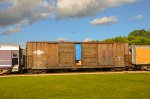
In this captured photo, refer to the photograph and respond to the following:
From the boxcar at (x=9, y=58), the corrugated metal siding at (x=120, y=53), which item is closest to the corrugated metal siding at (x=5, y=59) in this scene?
the boxcar at (x=9, y=58)

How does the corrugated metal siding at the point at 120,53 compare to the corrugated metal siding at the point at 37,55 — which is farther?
the corrugated metal siding at the point at 120,53

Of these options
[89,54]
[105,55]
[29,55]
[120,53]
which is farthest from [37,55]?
[120,53]

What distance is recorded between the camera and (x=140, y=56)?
47438 mm

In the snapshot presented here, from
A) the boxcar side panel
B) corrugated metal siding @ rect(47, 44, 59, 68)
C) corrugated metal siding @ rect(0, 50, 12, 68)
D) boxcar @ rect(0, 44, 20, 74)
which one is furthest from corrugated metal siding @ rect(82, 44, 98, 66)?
corrugated metal siding @ rect(0, 50, 12, 68)

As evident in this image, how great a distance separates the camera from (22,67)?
43906mm

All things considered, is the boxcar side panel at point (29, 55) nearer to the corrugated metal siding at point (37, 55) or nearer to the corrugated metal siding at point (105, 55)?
the corrugated metal siding at point (37, 55)

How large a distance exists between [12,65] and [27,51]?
2.87 meters

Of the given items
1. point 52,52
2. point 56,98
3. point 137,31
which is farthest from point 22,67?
point 137,31

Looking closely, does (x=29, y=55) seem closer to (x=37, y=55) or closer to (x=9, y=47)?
(x=37, y=55)

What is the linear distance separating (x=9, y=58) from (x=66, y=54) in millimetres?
7888

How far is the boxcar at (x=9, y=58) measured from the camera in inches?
1634

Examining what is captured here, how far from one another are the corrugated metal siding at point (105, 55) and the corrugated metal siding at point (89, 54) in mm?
593

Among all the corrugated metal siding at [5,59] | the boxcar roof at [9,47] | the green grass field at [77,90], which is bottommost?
the green grass field at [77,90]

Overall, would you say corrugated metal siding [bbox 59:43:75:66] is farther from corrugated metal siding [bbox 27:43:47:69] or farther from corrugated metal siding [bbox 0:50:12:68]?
corrugated metal siding [bbox 0:50:12:68]
